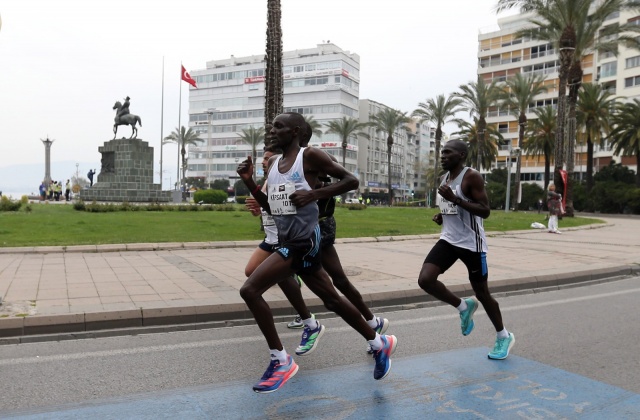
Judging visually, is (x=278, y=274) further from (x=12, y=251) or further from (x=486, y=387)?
(x=12, y=251)

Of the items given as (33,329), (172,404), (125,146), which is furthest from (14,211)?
(172,404)

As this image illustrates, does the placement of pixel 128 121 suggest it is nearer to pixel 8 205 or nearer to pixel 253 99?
pixel 8 205

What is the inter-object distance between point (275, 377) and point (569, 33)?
2995 centimetres

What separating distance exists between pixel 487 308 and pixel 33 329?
4333mm

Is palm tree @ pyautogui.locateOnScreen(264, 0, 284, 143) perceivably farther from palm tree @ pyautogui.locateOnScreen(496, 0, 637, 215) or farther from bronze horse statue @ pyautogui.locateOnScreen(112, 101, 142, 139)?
bronze horse statue @ pyautogui.locateOnScreen(112, 101, 142, 139)

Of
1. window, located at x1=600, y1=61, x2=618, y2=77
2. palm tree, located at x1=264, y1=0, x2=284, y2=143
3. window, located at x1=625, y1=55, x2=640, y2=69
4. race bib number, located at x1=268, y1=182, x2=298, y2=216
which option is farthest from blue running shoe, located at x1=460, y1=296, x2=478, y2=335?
window, located at x1=600, y1=61, x2=618, y2=77

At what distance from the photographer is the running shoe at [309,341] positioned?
15.6 ft

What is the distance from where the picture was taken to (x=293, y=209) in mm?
3863

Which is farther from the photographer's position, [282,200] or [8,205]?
[8,205]

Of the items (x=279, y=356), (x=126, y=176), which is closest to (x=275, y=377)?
(x=279, y=356)

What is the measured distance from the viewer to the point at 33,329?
5410 millimetres

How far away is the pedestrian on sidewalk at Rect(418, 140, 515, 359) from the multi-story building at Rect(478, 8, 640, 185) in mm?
64378

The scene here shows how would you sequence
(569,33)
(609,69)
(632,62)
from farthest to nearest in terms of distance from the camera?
(609,69) → (632,62) → (569,33)

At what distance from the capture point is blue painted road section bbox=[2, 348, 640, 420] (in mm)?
3504
